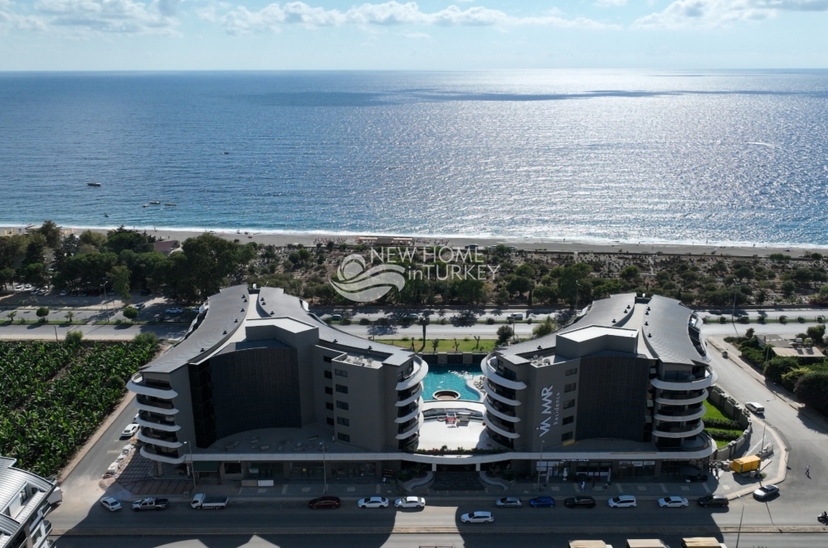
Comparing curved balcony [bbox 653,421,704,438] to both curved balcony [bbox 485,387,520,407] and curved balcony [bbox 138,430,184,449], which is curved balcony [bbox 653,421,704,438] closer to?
curved balcony [bbox 485,387,520,407]

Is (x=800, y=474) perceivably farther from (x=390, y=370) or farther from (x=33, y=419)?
(x=33, y=419)

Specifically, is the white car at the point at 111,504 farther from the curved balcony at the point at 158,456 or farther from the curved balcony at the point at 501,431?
the curved balcony at the point at 501,431

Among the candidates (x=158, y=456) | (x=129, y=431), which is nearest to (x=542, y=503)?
(x=158, y=456)

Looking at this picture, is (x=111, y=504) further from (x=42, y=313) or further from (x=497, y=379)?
(x=42, y=313)

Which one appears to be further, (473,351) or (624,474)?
(473,351)

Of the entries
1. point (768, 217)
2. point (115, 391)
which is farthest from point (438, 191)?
point (115, 391)

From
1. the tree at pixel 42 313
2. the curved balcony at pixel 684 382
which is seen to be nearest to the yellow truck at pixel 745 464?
the curved balcony at pixel 684 382
